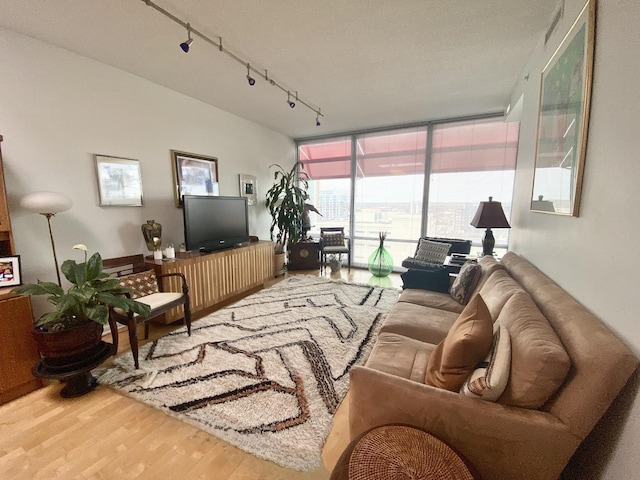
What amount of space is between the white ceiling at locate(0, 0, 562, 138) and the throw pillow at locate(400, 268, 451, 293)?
210 centimetres

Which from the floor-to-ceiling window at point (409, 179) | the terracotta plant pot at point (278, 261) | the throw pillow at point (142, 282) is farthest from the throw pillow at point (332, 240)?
the throw pillow at point (142, 282)

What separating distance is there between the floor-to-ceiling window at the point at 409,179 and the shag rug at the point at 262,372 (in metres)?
2.11

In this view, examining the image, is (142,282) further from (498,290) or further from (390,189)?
(390,189)

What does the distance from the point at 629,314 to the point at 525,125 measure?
243 cm

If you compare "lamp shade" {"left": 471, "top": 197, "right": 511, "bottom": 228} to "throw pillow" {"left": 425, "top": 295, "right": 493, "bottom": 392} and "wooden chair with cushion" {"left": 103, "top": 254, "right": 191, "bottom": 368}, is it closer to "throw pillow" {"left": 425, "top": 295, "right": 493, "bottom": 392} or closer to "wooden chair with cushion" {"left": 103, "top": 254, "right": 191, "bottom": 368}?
"throw pillow" {"left": 425, "top": 295, "right": 493, "bottom": 392}

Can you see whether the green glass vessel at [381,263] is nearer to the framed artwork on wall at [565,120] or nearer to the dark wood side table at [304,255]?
the dark wood side table at [304,255]

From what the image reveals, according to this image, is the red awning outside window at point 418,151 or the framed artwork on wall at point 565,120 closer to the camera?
the framed artwork on wall at point 565,120

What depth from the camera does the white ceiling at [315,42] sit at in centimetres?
183

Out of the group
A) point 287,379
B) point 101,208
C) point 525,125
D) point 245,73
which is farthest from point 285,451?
point 525,125

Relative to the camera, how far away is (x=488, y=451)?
952 mm

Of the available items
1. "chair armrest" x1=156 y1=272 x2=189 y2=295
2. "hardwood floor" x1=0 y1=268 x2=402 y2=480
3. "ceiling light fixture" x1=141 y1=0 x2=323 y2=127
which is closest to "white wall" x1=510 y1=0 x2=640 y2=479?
"hardwood floor" x1=0 y1=268 x2=402 y2=480

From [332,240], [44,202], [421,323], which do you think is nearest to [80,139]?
[44,202]

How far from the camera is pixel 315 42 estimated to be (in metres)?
2.22

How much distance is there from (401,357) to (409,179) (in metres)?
3.76
